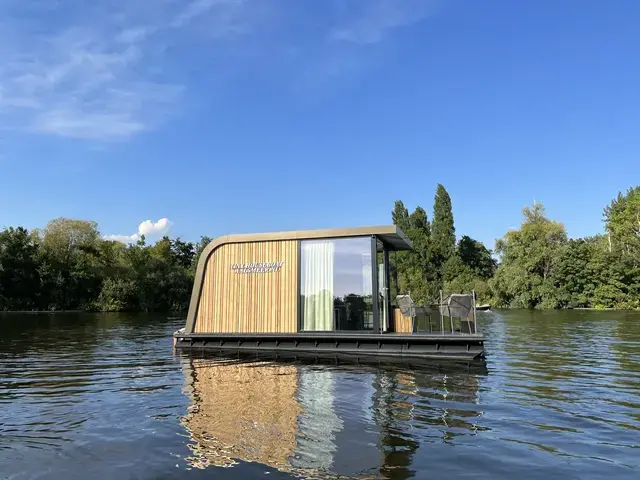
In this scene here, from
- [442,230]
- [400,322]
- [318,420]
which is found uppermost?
[442,230]

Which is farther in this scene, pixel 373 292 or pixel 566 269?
pixel 566 269

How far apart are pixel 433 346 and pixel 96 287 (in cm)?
5733

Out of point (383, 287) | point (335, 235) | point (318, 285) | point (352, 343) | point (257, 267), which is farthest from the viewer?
point (257, 267)

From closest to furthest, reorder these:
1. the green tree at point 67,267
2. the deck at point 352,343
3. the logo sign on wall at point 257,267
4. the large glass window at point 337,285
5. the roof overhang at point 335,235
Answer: the deck at point 352,343 → the roof overhang at point 335,235 → the large glass window at point 337,285 → the logo sign on wall at point 257,267 → the green tree at point 67,267

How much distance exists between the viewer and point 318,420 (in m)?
7.77

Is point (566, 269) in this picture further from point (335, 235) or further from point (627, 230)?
point (335, 235)

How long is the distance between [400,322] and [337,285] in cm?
230

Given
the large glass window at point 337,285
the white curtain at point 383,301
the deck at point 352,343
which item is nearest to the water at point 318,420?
the deck at point 352,343

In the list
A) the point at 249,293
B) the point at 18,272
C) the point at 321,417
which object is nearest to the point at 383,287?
the point at 249,293

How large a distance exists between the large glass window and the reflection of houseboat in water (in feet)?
6.86

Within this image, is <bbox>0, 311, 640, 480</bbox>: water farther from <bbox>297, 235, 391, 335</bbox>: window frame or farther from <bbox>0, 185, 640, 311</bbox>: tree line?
<bbox>0, 185, 640, 311</bbox>: tree line

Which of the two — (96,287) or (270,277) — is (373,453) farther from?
(96,287)

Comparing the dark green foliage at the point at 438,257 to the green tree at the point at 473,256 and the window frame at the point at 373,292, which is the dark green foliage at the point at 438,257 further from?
the window frame at the point at 373,292

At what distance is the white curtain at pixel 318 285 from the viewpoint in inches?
576
